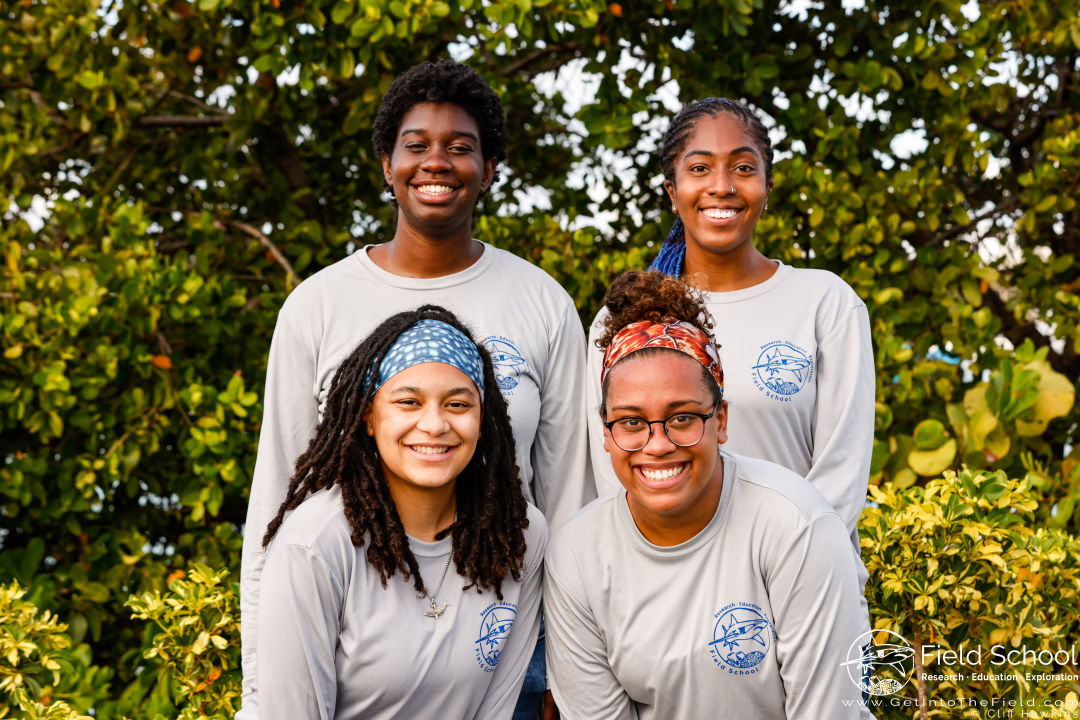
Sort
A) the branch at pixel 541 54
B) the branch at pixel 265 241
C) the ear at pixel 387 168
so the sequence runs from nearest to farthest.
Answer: the ear at pixel 387 168
the branch at pixel 265 241
the branch at pixel 541 54

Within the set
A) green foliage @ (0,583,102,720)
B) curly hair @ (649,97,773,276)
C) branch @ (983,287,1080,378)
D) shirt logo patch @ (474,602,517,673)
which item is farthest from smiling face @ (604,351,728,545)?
branch @ (983,287,1080,378)

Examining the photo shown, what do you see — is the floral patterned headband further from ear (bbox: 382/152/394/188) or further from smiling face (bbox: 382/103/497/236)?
ear (bbox: 382/152/394/188)

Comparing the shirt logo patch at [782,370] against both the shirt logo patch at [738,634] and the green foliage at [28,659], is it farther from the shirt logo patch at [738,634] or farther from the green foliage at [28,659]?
the green foliage at [28,659]

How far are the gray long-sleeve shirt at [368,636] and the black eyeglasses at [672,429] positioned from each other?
519 millimetres

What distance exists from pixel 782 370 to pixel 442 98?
1203 millimetres

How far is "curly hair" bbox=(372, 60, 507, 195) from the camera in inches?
127

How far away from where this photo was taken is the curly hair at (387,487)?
9.19 ft

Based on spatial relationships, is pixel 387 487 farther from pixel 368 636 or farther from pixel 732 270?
pixel 732 270

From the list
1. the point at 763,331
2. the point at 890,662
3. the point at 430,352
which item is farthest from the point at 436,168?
the point at 890,662

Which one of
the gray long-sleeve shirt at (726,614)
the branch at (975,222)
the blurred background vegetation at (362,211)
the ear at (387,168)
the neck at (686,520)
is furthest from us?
the branch at (975,222)

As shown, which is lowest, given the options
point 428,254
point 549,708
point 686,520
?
point 549,708

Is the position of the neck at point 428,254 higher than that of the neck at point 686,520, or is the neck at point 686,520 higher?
the neck at point 428,254

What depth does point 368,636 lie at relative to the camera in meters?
2.72

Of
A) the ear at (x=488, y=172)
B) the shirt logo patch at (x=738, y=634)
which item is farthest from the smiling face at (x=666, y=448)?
the ear at (x=488, y=172)
